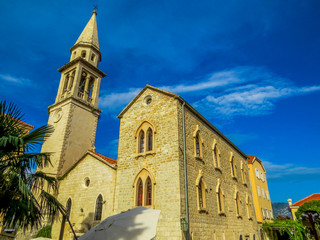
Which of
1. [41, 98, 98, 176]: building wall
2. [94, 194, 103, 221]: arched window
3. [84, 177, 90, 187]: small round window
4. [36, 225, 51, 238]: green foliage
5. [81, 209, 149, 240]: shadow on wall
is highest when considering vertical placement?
[41, 98, 98, 176]: building wall

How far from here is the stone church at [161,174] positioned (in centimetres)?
1210

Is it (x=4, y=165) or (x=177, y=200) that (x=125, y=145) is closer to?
(x=177, y=200)

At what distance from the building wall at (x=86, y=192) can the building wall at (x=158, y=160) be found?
0.97 m

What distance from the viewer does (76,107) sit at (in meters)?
21.8

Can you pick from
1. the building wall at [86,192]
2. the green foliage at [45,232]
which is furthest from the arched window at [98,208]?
the green foliage at [45,232]

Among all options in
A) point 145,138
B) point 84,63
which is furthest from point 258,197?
point 84,63

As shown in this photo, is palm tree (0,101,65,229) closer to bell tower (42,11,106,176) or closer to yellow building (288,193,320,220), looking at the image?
bell tower (42,11,106,176)

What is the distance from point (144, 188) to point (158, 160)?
6.09ft

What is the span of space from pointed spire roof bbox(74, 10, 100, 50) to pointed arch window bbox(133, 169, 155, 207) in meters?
18.5

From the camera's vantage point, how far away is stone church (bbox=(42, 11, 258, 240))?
1210 cm

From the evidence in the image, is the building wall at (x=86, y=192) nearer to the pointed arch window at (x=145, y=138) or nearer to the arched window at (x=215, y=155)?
the pointed arch window at (x=145, y=138)

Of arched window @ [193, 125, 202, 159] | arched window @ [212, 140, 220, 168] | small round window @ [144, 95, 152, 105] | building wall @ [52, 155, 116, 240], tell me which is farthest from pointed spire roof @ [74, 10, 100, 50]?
arched window @ [212, 140, 220, 168]

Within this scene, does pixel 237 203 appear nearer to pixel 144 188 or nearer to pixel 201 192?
pixel 201 192

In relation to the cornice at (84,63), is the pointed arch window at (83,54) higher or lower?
higher
